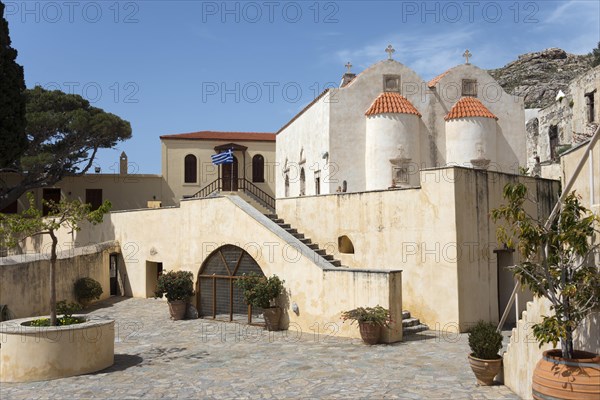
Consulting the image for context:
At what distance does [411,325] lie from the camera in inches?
671

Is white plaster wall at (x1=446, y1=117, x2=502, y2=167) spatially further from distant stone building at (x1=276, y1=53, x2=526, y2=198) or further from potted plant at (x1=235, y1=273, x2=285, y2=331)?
potted plant at (x1=235, y1=273, x2=285, y2=331)

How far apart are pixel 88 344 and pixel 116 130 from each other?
28256 millimetres

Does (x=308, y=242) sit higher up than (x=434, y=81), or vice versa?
(x=434, y=81)

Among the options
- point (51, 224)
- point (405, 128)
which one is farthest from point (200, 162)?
point (51, 224)

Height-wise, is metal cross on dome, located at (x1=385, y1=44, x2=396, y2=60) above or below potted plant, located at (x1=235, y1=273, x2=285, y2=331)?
above

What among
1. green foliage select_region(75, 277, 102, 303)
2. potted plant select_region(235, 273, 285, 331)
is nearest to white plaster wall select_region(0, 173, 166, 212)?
green foliage select_region(75, 277, 102, 303)

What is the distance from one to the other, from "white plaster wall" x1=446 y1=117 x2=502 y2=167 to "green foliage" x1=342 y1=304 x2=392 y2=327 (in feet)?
38.8

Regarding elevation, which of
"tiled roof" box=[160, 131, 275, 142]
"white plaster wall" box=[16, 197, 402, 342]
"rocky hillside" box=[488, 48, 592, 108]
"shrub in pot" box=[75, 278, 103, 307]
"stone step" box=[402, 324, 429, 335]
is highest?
"rocky hillside" box=[488, 48, 592, 108]

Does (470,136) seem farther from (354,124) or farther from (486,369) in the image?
(486,369)

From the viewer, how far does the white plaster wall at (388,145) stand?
2383cm

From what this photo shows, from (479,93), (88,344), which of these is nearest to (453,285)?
(88,344)

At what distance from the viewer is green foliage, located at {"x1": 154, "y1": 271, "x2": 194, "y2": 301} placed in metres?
20.4

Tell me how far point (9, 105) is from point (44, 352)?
17.2m

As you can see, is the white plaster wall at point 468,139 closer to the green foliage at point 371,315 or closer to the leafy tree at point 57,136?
the green foliage at point 371,315
